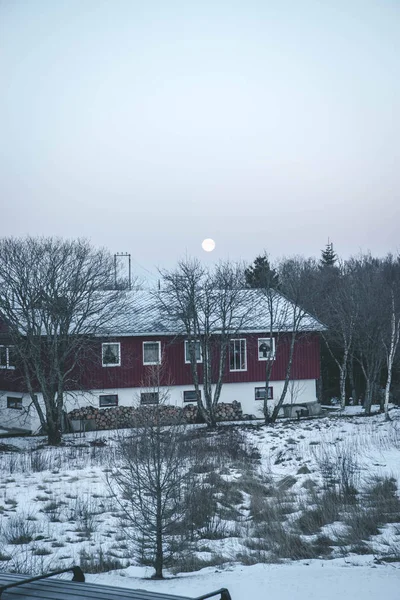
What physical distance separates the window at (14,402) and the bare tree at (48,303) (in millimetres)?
3747

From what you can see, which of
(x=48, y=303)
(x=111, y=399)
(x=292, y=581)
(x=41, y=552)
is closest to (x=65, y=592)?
(x=292, y=581)

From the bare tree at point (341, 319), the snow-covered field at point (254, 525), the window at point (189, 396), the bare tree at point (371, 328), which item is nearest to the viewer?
the snow-covered field at point (254, 525)

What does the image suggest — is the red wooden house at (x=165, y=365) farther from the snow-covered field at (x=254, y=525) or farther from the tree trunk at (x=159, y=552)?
the tree trunk at (x=159, y=552)

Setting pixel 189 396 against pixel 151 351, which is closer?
pixel 151 351

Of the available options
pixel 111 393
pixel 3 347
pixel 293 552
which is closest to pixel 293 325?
pixel 111 393

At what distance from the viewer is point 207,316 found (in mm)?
30781

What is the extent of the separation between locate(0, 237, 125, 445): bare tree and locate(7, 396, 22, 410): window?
375 centimetres

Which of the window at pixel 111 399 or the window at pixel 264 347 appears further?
the window at pixel 264 347

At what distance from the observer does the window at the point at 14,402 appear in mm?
31234

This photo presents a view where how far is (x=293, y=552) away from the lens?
33.9ft

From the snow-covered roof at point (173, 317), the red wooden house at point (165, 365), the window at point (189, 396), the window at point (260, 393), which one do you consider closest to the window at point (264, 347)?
the red wooden house at point (165, 365)

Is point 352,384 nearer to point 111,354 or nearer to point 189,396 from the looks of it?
point 189,396

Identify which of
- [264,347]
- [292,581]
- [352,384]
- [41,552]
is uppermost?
[264,347]

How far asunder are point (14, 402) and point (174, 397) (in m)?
8.09
